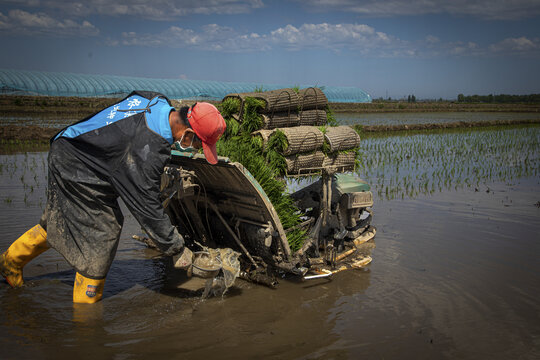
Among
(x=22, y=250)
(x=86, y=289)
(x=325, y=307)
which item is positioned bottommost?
(x=325, y=307)

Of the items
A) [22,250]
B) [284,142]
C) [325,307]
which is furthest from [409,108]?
[22,250]

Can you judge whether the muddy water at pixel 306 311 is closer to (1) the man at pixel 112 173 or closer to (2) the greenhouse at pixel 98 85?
(1) the man at pixel 112 173

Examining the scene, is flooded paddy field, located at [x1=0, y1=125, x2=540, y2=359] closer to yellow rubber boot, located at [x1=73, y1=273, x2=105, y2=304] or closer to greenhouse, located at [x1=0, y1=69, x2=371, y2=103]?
yellow rubber boot, located at [x1=73, y1=273, x2=105, y2=304]

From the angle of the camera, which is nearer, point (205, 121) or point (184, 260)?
point (205, 121)

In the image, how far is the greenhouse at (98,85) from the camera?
24.7m

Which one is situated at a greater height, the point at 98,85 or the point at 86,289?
the point at 98,85

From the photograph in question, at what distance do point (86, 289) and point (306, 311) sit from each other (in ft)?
5.14

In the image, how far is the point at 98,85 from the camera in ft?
94.0

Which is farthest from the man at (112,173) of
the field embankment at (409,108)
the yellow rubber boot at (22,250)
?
the field embankment at (409,108)

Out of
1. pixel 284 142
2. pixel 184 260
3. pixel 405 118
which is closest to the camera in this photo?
pixel 184 260

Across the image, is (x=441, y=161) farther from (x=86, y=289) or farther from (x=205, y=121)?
(x=86, y=289)

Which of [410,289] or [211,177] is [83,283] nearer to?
[211,177]

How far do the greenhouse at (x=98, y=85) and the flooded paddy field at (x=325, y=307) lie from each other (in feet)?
67.4

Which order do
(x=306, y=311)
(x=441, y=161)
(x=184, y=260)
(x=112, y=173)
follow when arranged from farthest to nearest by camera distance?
(x=441, y=161)
(x=306, y=311)
(x=184, y=260)
(x=112, y=173)
